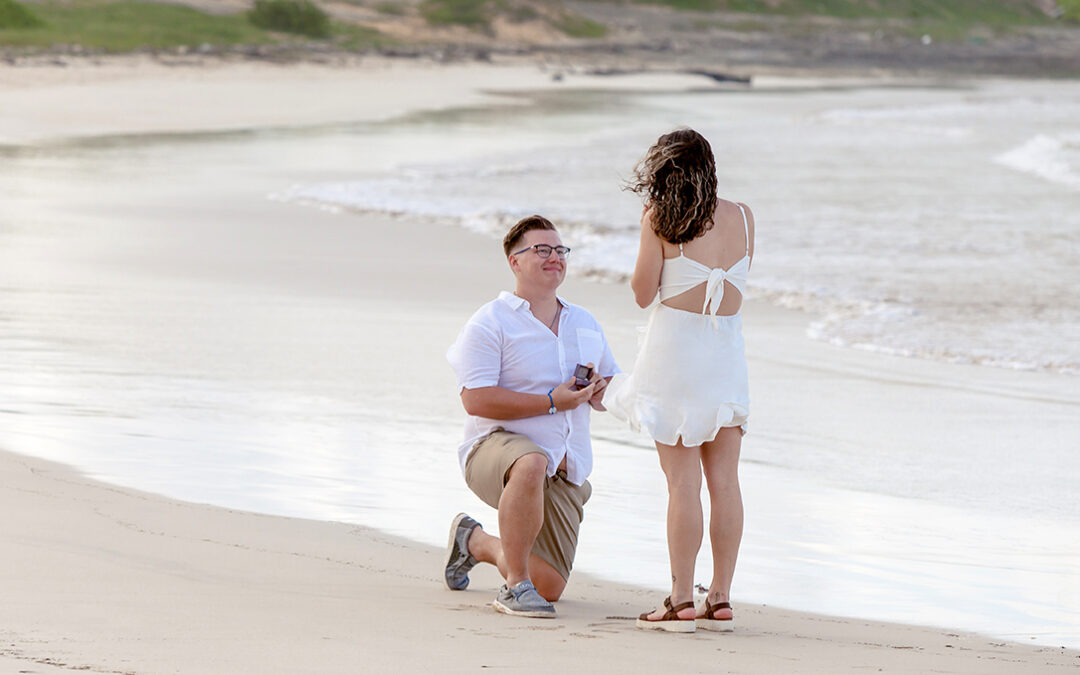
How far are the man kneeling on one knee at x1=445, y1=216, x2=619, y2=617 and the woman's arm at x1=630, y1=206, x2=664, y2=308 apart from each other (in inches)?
11.2

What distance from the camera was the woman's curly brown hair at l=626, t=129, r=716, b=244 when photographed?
3707mm

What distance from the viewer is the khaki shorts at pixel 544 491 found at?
3965 millimetres

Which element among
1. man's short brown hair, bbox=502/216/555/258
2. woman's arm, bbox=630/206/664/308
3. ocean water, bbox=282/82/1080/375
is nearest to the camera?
woman's arm, bbox=630/206/664/308

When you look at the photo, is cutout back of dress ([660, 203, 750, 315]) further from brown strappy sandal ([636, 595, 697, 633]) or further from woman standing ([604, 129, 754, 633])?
brown strappy sandal ([636, 595, 697, 633])

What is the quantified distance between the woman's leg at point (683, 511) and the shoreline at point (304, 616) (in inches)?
8.8

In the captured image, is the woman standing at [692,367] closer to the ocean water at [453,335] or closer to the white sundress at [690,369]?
the white sundress at [690,369]

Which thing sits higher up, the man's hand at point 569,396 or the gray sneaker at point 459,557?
the man's hand at point 569,396

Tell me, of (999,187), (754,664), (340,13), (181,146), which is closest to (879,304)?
(754,664)

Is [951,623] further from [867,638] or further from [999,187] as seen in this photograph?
[999,187]

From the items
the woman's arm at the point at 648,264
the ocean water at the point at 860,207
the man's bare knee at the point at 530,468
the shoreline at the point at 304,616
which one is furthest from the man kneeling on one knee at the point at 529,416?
the ocean water at the point at 860,207

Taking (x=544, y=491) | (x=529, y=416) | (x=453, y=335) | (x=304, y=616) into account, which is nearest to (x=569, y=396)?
(x=529, y=416)

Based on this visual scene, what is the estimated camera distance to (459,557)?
4109 millimetres

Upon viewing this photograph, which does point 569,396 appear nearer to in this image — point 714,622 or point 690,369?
point 690,369

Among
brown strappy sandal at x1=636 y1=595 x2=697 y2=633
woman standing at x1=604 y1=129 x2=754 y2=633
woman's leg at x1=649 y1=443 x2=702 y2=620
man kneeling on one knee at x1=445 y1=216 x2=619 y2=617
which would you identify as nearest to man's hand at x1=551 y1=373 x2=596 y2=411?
man kneeling on one knee at x1=445 y1=216 x2=619 y2=617
